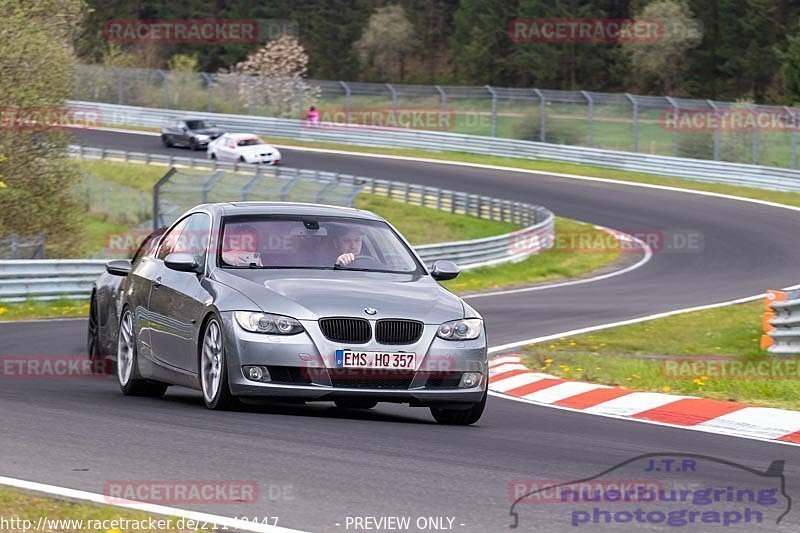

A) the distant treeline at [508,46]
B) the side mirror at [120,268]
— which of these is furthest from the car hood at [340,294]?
the distant treeline at [508,46]

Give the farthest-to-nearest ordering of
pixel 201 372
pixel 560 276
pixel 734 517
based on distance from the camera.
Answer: pixel 560 276 → pixel 201 372 → pixel 734 517

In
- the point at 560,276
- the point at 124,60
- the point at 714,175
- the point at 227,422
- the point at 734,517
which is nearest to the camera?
the point at 734,517

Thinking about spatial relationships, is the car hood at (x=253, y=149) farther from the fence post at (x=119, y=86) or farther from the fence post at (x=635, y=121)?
the fence post at (x=119, y=86)

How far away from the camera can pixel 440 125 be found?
59438 millimetres

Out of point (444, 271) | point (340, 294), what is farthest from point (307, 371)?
point (444, 271)

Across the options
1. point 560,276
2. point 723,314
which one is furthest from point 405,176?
point 723,314

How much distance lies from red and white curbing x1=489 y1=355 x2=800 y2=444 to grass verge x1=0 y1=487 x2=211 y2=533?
4.95 m

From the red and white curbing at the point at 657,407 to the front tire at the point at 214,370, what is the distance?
324 centimetres

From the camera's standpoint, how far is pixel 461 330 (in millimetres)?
9352

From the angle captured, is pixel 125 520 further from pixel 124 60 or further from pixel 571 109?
pixel 124 60

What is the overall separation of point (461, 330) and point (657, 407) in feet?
7.80

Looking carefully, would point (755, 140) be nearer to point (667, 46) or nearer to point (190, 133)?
point (190, 133)

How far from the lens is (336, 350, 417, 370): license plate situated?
893 centimetres

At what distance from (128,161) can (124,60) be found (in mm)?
33084
